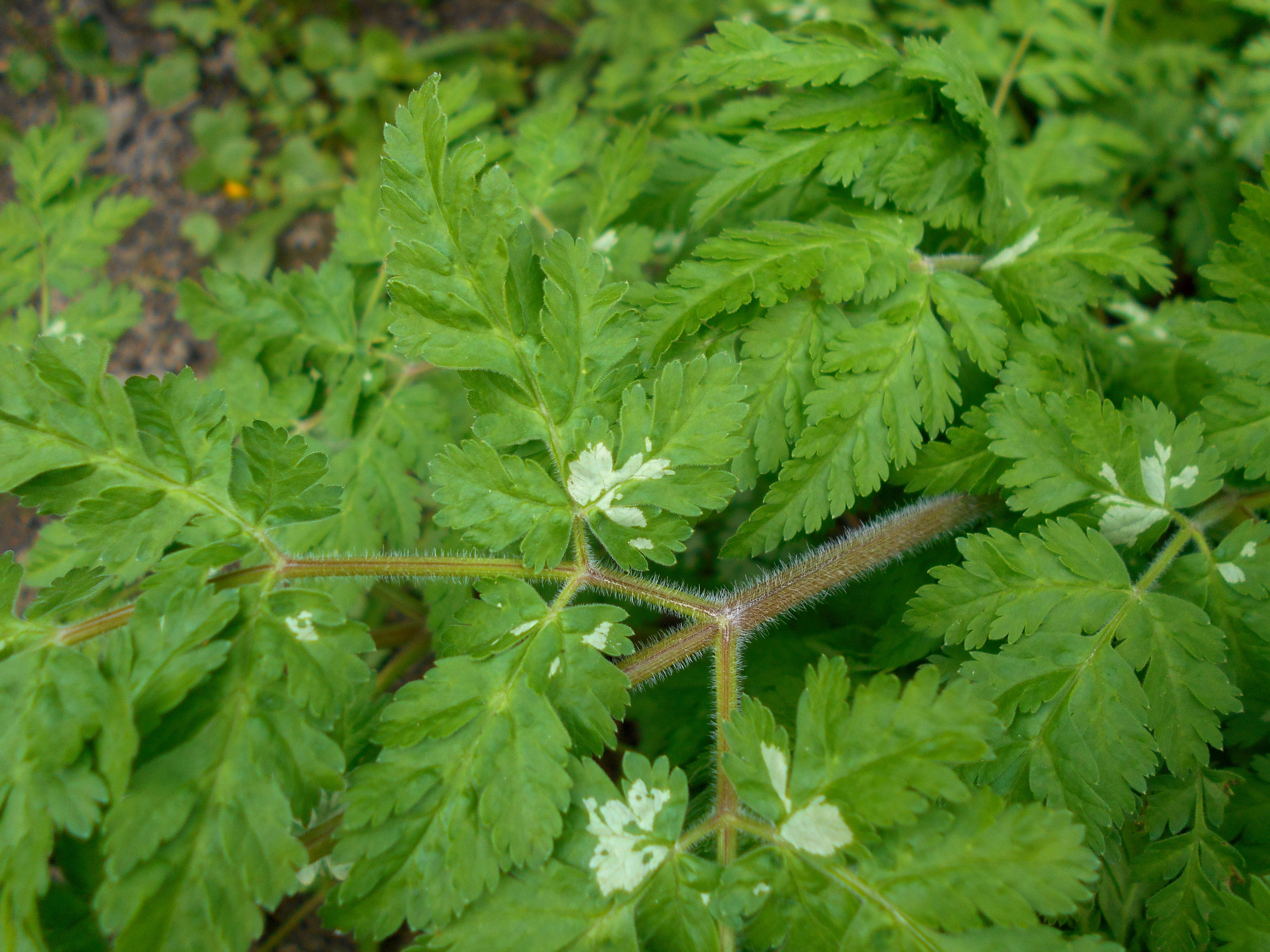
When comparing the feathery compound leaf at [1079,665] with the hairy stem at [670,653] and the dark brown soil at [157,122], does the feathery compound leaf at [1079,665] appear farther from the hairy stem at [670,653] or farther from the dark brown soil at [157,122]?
the dark brown soil at [157,122]

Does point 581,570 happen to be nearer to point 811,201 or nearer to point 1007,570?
point 1007,570

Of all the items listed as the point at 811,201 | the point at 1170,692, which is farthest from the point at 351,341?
the point at 1170,692

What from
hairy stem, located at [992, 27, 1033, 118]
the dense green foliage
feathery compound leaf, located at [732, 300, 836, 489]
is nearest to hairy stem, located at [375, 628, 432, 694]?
the dense green foliage

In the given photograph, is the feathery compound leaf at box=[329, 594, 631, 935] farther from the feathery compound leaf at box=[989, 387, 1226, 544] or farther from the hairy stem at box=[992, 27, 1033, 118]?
the hairy stem at box=[992, 27, 1033, 118]

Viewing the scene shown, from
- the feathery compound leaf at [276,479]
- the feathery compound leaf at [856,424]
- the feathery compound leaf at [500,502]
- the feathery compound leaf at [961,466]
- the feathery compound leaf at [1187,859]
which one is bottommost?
the feathery compound leaf at [1187,859]

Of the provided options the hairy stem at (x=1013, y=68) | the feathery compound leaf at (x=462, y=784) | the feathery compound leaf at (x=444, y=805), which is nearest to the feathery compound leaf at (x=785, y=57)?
the hairy stem at (x=1013, y=68)

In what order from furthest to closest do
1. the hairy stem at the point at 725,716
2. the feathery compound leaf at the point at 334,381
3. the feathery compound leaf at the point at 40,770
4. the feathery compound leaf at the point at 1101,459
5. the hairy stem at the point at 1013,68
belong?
1. the hairy stem at the point at 1013,68
2. the feathery compound leaf at the point at 334,381
3. the feathery compound leaf at the point at 1101,459
4. the hairy stem at the point at 725,716
5. the feathery compound leaf at the point at 40,770

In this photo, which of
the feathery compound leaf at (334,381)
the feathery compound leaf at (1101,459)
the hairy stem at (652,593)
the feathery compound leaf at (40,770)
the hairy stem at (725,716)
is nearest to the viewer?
the feathery compound leaf at (40,770)
